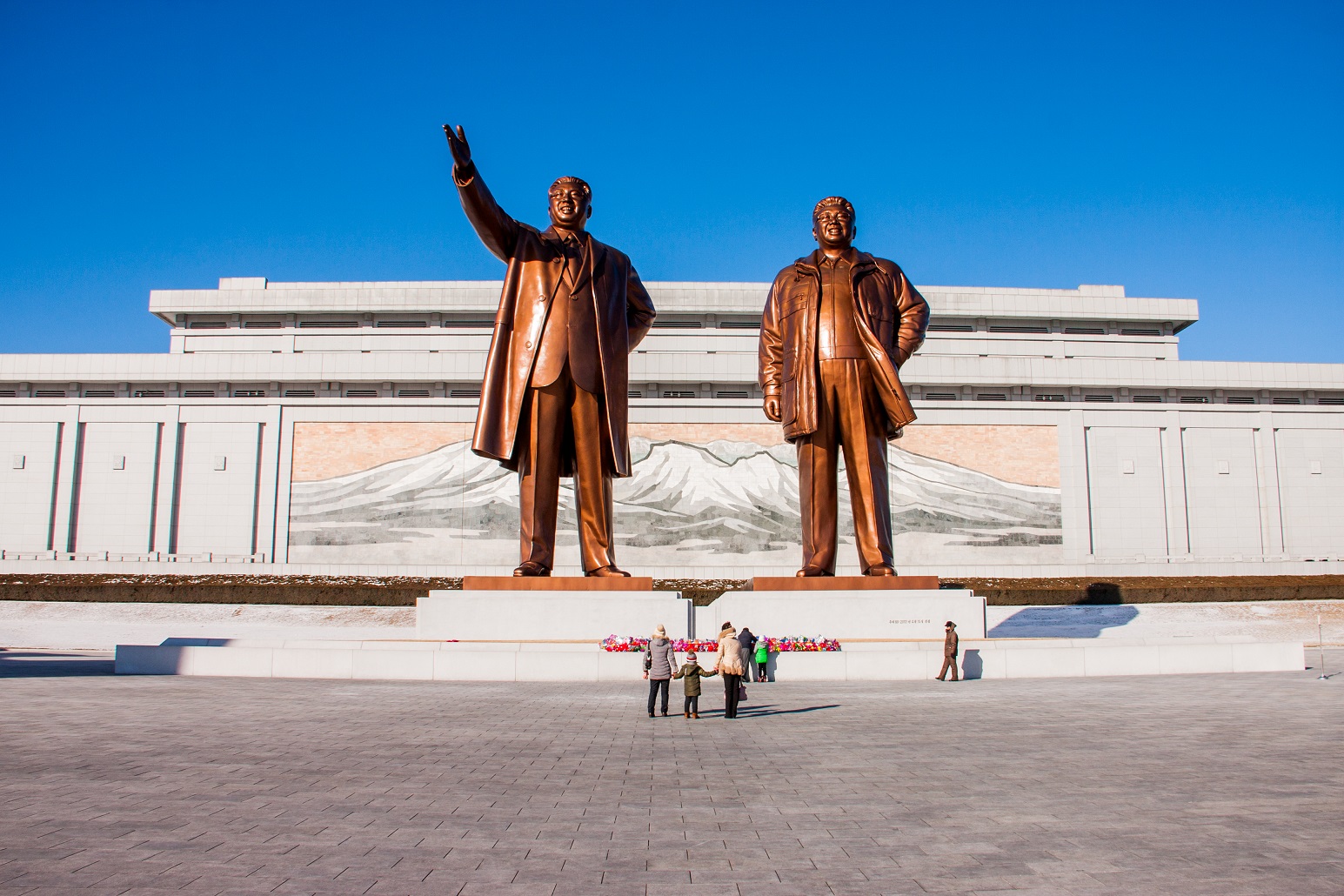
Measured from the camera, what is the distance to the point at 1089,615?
23.1 metres

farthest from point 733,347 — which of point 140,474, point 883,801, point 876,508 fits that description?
point 883,801

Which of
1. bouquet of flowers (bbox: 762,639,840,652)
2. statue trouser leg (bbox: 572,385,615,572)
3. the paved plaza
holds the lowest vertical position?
the paved plaza

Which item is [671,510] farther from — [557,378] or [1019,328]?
[557,378]

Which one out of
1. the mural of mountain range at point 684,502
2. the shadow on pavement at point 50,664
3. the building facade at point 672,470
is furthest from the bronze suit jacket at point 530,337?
the mural of mountain range at point 684,502

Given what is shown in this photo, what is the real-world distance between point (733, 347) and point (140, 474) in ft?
64.3

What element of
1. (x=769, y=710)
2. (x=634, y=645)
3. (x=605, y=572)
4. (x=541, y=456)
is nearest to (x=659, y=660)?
(x=769, y=710)

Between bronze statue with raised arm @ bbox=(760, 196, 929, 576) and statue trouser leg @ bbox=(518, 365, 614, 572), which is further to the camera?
bronze statue with raised arm @ bbox=(760, 196, 929, 576)

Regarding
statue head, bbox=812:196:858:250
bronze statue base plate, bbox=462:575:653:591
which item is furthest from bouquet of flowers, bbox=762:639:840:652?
statue head, bbox=812:196:858:250

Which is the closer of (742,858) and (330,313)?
(742,858)

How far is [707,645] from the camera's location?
11883mm

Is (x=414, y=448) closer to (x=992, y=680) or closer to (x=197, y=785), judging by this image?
(x=992, y=680)

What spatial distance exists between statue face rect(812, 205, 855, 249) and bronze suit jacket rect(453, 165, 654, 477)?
106 inches

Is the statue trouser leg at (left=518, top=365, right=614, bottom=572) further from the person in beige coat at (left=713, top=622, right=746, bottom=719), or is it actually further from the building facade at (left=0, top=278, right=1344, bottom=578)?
the building facade at (left=0, top=278, right=1344, bottom=578)

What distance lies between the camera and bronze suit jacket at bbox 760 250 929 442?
483 inches
